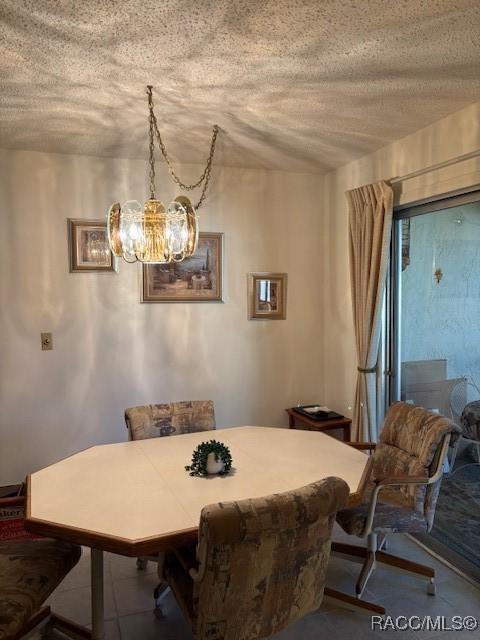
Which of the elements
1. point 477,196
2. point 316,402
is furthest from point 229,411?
point 477,196

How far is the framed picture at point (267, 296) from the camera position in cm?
393

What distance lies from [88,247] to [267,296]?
1474 mm

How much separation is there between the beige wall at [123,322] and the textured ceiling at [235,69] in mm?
441

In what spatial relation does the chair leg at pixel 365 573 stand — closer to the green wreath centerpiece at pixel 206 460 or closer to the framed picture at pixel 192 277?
the green wreath centerpiece at pixel 206 460

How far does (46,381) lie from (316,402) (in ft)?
7.30

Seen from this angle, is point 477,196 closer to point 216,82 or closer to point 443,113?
point 443,113

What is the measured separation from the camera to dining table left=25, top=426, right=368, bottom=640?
1.63 meters

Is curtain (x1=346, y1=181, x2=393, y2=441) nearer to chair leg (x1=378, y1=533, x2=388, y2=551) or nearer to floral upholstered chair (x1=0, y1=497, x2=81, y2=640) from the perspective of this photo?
chair leg (x1=378, y1=533, x2=388, y2=551)

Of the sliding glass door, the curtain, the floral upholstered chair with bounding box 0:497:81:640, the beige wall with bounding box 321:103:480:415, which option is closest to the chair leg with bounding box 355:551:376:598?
the sliding glass door

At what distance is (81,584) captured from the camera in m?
2.54

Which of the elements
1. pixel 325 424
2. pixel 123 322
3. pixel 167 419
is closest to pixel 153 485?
pixel 167 419

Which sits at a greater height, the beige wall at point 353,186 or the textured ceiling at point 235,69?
the textured ceiling at point 235,69

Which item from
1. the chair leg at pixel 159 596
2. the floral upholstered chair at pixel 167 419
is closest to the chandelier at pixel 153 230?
the floral upholstered chair at pixel 167 419

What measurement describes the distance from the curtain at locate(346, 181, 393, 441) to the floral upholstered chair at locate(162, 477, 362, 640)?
6.09 ft
